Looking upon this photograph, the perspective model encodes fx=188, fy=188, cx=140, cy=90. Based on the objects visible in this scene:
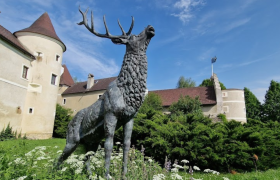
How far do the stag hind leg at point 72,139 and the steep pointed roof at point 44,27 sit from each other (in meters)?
20.0

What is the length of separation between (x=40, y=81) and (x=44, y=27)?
6.48 m

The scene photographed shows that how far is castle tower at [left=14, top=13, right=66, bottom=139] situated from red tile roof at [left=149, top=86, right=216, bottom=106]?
17056mm

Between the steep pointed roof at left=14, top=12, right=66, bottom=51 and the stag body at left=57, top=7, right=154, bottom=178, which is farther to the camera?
the steep pointed roof at left=14, top=12, right=66, bottom=51

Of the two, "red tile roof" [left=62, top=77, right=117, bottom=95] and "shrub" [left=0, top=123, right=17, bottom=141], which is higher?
"red tile roof" [left=62, top=77, right=117, bottom=95]

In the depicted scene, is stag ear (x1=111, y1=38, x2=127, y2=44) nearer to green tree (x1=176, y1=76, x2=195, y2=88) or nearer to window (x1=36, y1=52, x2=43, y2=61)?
window (x1=36, y1=52, x2=43, y2=61)

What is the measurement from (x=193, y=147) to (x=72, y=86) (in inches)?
1257

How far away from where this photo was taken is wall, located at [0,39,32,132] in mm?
16234

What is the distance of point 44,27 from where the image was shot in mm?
21484

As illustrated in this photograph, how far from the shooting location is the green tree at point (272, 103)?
3366 centimetres

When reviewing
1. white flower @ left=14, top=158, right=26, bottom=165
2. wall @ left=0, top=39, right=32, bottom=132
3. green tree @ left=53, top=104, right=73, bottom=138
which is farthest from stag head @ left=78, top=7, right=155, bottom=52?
green tree @ left=53, top=104, right=73, bottom=138

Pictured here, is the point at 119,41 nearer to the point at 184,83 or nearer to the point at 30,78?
the point at 30,78

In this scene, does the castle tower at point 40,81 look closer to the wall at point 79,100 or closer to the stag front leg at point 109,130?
the wall at point 79,100

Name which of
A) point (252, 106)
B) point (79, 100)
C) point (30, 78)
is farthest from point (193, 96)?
point (30, 78)

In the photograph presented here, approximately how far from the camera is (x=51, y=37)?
67.5ft
